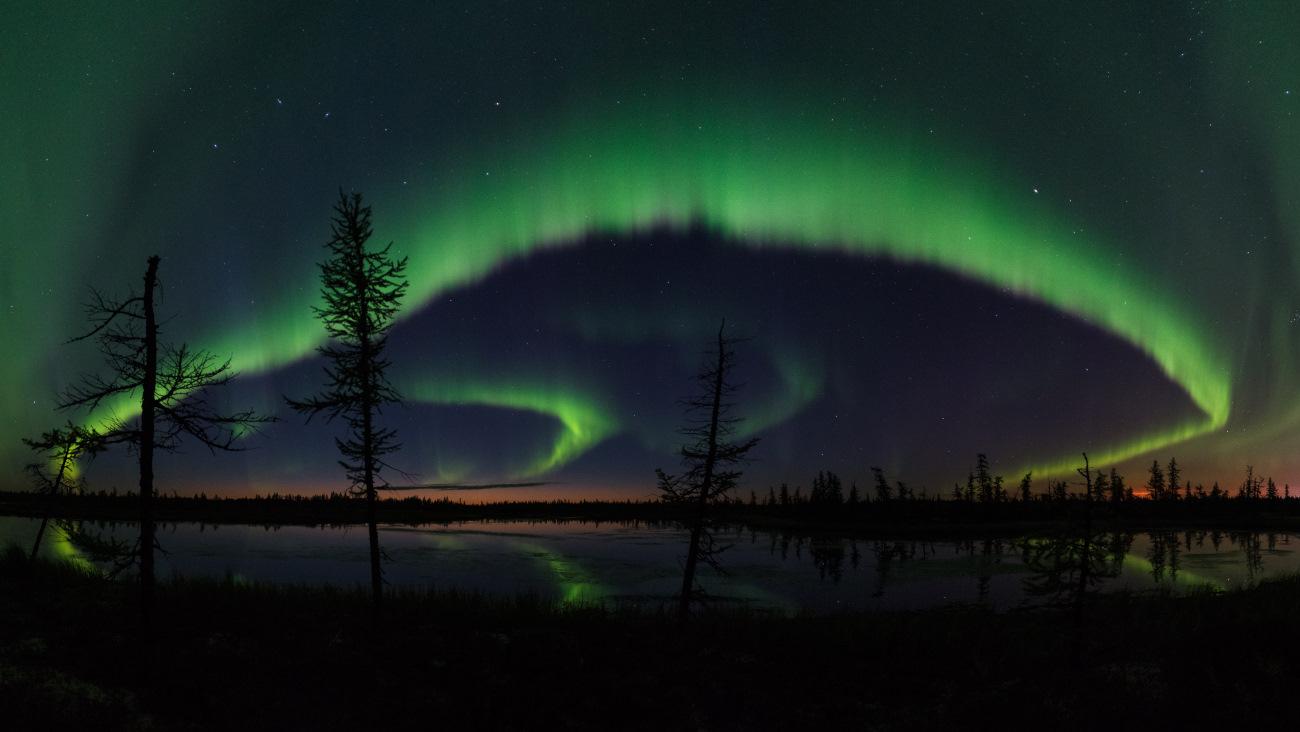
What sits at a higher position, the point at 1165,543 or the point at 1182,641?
the point at 1182,641

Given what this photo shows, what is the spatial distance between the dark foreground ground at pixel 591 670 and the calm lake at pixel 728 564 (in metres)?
3.31

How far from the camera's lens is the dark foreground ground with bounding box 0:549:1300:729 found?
49.1ft

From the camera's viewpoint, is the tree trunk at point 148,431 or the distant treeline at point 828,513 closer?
the tree trunk at point 148,431

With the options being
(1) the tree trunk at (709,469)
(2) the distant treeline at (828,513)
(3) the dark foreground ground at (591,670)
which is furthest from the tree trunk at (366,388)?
(2) the distant treeline at (828,513)

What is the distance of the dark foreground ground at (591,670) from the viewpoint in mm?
14969

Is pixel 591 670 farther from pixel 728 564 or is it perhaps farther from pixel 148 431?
pixel 728 564

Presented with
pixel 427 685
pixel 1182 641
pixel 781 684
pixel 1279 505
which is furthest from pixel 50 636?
pixel 1279 505

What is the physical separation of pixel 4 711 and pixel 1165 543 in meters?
97.8

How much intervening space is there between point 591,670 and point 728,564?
39932 millimetres

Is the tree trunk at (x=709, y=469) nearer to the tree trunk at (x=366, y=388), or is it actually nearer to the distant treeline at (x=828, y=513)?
the tree trunk at (x=366, y=388)

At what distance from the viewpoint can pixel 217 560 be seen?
5294 centimetres

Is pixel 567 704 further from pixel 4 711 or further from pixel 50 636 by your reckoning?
pixel 50 636

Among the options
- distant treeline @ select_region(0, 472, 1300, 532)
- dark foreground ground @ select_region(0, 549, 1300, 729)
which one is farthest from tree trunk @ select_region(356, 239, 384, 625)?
distant treeline @ select_region(0, 472, 1300, 532)

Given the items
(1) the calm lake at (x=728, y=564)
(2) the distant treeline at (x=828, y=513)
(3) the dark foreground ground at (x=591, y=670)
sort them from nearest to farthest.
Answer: (3) the dark foreground ground at (x=591, y=670)
(1) the calm lake at (x=728, y=564)
(2) the distant treeline at (x=828, y=513)
